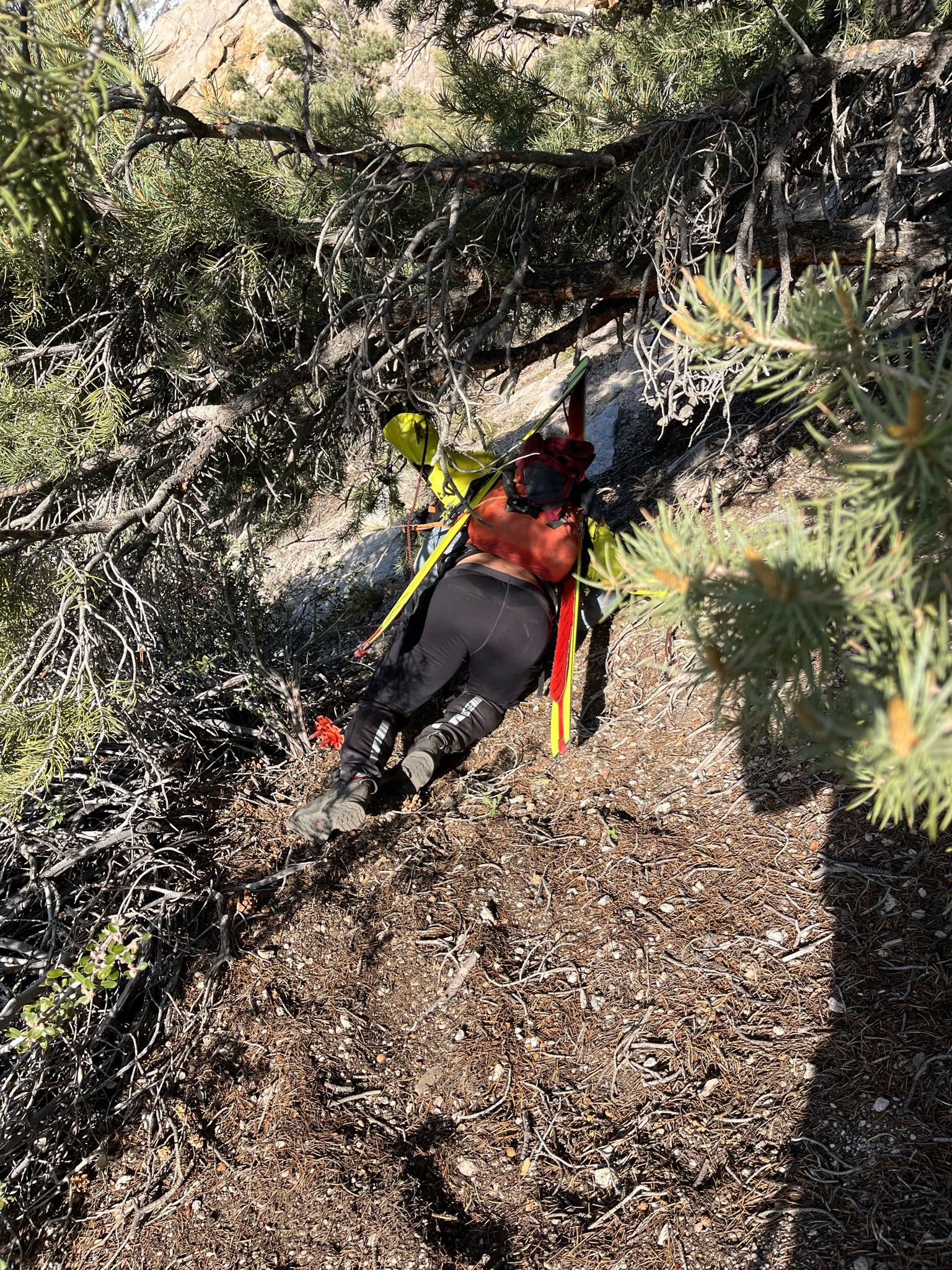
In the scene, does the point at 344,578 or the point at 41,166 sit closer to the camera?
the point at 41,166

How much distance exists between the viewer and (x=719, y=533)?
40.3 inches

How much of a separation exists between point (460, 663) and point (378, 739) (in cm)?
58

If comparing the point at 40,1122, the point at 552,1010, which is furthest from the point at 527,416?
the point at 40,1122

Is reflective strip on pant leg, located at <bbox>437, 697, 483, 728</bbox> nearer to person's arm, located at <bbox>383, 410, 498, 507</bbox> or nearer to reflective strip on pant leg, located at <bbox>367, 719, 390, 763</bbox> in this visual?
reflective strip on pant leg, located at <bbox>367, 719, 390, 763</bbox>

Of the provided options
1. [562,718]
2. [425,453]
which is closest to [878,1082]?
[562,718]

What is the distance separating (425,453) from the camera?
154 inches

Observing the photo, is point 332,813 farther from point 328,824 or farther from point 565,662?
point 565,662

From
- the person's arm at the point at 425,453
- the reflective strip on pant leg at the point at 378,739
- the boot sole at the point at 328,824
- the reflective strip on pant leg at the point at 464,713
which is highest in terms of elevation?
the person's arm at the point at 425,453

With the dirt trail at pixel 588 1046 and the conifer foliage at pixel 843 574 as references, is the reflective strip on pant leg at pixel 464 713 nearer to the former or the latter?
the dirt trail at pixel 588 1046

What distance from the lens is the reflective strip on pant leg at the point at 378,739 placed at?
12.0 ft

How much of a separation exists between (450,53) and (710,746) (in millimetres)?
4032

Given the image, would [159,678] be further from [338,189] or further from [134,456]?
[338,189]

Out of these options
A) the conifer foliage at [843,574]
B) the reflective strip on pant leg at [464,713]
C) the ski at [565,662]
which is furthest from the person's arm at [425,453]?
the conifer foliage at [843,574]

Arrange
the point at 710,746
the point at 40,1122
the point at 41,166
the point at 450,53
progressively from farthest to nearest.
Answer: the point at 450,53 < the point at 710,746 < the point at 40,1122 < the point at 41,166
